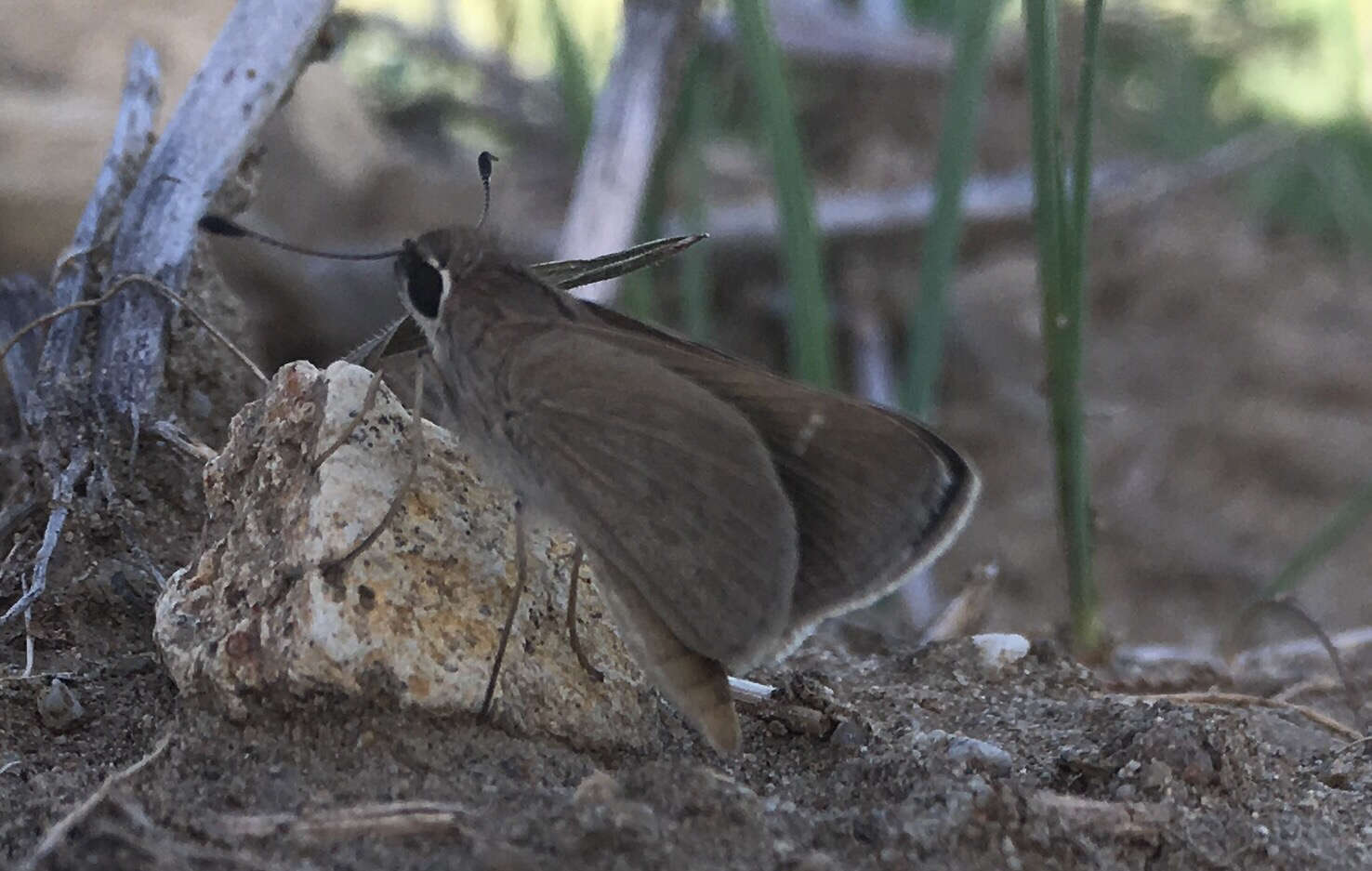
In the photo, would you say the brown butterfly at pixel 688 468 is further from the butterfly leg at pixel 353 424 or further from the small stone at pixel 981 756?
the small stone at pixel 981 756

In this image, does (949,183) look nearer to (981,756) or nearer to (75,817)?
(981,756)

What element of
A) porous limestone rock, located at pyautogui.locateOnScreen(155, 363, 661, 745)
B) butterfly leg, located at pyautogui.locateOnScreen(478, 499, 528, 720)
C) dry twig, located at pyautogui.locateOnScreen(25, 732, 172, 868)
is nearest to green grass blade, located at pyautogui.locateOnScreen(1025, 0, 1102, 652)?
porous limestone rock, located at pyautogui.locateOnScreen(155, 363, 661, 745)

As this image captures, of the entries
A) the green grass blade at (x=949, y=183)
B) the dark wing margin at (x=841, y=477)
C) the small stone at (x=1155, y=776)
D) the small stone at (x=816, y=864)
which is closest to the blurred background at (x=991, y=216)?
the green grass blade at (x=949, y=183)

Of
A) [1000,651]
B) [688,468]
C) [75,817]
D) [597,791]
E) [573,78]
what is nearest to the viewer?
[75,817]

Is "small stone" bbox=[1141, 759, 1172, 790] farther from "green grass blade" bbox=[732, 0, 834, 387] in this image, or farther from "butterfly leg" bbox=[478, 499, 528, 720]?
"green grass blade" bbox=[732, 0, 834, 387]

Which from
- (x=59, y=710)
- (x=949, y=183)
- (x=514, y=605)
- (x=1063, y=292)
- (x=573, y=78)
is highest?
(x=573, y=78)

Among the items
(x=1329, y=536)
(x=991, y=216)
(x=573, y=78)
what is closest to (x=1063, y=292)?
(x=1329, y=536)
